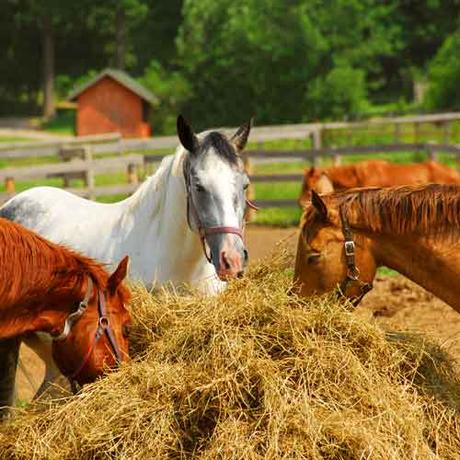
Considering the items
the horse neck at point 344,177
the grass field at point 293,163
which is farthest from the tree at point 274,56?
the horse neck at point 344,177

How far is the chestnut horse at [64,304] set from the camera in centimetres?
420

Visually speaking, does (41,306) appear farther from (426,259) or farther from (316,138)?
(316,138)

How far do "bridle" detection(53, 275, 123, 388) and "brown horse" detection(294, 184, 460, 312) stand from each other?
94cm

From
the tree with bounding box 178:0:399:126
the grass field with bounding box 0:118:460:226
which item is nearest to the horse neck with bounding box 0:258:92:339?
the grass field with bounding box 0:118:460:226

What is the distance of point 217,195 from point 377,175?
26.1 ft

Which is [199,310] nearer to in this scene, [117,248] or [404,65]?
[117,248]

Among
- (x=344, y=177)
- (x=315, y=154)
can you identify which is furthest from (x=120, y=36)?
(x=344, y=177)

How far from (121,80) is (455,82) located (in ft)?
49.9

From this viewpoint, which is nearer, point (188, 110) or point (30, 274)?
point (30, 274)

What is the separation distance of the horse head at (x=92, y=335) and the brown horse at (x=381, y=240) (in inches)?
35.9

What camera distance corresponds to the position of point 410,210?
4613 mm

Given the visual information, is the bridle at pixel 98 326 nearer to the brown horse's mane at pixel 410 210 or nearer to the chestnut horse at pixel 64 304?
the chestnut horse at pixel 64 304

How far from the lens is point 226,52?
37.7m

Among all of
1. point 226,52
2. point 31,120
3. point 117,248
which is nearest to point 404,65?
Result: point 226,52
